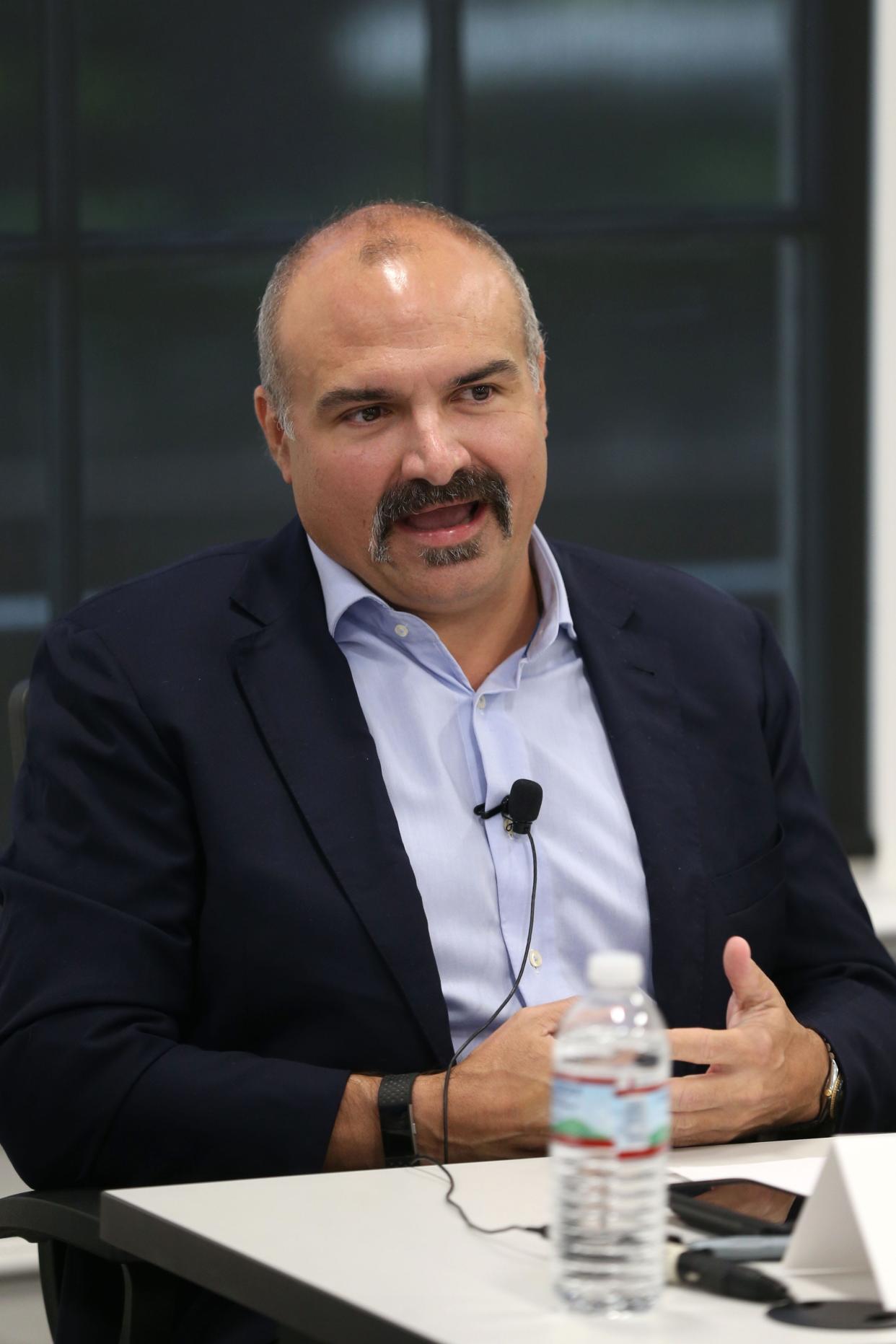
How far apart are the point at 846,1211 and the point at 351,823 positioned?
82 centimetres

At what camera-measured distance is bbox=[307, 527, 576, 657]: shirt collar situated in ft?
6.65

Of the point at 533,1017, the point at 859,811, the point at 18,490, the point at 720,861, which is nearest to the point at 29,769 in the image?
the point at 533,1017

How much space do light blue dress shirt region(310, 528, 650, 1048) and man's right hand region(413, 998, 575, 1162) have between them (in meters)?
0.21

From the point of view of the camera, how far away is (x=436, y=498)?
2.00 metres

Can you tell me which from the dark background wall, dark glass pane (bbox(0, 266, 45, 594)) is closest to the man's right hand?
the dark background wall

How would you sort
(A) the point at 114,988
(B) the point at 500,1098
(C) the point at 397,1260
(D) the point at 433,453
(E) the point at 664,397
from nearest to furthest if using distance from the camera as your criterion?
(C) the point at 397,1260 < (B) the point at 500,1098 < (A) the point at 114,988 < (D) the point at 433,453 < (E) the point at 664,397

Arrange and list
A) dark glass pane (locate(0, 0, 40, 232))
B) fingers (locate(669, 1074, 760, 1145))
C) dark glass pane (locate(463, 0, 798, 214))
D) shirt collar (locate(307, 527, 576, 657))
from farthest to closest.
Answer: dark glass pane (locate(463, 0, 798, 214)), dark glass pane (locate(0, 0, 40, 232)), shirt collar (locate(307, 527, 576, 657)), fingers (locate(669, 1074, 760, 1145))

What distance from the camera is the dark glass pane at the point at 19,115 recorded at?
3.05 metres

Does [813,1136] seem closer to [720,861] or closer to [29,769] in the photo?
[720,861]

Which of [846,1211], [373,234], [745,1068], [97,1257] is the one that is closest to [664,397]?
[373,234]

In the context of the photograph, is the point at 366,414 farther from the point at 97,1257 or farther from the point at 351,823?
the point at 97,1257

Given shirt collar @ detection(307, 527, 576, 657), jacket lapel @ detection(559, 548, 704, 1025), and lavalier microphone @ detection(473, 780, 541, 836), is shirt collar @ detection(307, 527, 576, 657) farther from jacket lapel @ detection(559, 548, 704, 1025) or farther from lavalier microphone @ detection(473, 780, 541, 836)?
lavalier microphone @ detection(473, 780, 541, 836)

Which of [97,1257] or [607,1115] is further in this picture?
[97,1257]

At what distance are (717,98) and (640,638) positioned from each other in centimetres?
161
